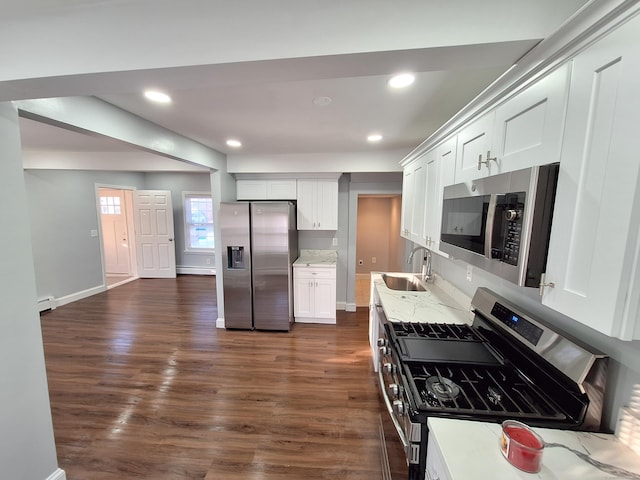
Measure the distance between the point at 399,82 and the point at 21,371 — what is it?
264 centimetres

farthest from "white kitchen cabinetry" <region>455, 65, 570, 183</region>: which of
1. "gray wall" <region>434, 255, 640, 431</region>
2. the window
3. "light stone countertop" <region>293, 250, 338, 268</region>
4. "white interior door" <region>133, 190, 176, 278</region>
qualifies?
"white interior door" <region>133, 190, 176, 278</region>

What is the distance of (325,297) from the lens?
371cm

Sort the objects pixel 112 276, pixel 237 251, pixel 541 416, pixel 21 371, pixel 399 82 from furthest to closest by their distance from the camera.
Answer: pixel 112 276 → pixel 237 251 → pixel 399 82 → pixel 21 371 → pixel 541 416

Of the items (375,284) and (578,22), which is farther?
(375,284)

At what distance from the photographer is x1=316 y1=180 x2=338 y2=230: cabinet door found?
378 cm

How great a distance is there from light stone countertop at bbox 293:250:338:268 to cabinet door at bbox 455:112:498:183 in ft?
7.72

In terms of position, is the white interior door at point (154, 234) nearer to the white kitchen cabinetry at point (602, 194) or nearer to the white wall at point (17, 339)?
the white wall at point (17, 339)

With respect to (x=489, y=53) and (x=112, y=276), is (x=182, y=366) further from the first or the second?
(x=112, y=276)

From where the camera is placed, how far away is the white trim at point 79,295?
432cm

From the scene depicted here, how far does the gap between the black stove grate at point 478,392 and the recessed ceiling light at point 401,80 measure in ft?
5.20

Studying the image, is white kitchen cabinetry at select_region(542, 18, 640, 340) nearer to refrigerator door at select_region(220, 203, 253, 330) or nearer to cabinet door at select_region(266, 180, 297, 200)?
refrigerator door at select_region(220, 203, 253, 330)

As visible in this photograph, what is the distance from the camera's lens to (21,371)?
1353 mm

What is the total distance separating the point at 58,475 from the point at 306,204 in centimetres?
333

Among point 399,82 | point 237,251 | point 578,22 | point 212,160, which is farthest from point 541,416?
point 212,160
